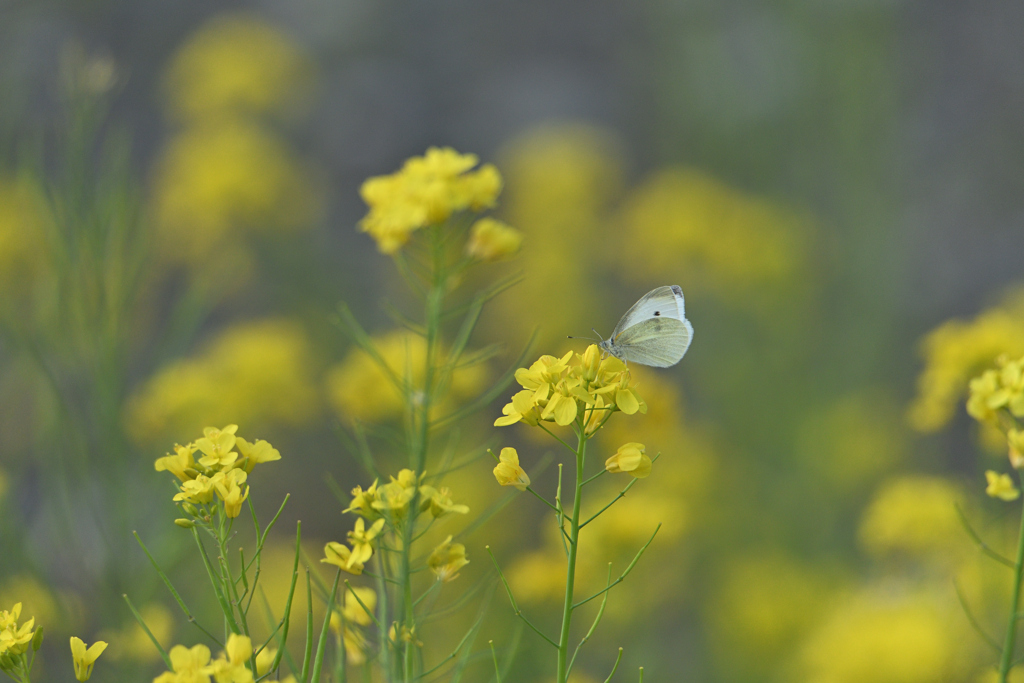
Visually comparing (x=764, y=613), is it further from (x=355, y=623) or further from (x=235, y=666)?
(x=235, y=666)

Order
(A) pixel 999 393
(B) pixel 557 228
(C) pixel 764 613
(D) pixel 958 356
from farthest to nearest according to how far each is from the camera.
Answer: (B) pixel 557 228 → (C) pixel 764 613 → (D) pixel 958 356 → (A) pixel 999 393

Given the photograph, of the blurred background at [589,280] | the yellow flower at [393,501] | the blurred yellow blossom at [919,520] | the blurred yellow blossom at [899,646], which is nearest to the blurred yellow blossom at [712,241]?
the blurred background at [589,280]

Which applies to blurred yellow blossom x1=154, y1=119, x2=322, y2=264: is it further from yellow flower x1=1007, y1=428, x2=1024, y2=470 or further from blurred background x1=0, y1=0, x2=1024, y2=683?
yellow flower x1=1007, y1=428, x2=1024, y2=470

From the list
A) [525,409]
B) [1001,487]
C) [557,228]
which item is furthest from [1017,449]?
[557,228]

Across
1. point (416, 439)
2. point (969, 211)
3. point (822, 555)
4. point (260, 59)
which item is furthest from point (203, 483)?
point (969, 211)

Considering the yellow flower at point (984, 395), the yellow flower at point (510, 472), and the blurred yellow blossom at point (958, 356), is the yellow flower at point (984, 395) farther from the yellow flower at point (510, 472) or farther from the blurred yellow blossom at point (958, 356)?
the yellow flower at point (510, 472)

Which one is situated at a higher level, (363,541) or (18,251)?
(18,251)

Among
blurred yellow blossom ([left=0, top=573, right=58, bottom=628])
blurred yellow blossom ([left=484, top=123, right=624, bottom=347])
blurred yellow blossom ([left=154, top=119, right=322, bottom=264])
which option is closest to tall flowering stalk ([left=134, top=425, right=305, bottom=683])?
blurred yellow blossom ([left=0, top=573, right=58, bottom=628])
